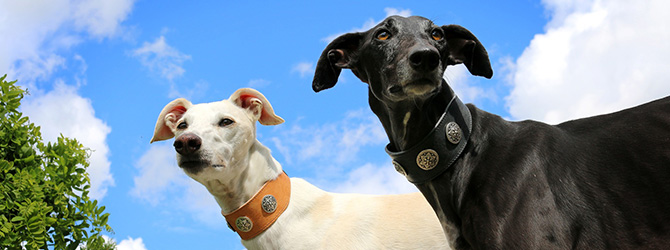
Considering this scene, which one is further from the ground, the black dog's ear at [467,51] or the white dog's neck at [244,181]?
the white dog's neck at [244,181]

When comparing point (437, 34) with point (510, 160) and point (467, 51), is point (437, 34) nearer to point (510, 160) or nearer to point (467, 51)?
point (467, 51)

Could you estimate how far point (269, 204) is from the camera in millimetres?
6453

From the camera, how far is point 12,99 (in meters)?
6.79

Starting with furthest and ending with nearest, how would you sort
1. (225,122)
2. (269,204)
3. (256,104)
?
(256,104), (269,204), (225,122)

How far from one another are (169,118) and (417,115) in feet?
11.7

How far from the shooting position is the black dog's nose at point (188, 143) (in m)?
5.95

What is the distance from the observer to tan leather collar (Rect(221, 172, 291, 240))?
638 centimetres

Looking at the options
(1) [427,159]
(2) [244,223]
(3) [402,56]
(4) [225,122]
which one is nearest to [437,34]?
(3) [402,56]

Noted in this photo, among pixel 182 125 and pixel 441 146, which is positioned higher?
pixel 182 125

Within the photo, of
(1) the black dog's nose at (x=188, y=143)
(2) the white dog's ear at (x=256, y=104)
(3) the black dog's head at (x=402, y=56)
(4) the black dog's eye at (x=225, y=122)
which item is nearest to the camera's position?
(3) the black dog's head at (x=402, y=56)

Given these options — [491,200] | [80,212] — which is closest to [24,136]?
[80,212]

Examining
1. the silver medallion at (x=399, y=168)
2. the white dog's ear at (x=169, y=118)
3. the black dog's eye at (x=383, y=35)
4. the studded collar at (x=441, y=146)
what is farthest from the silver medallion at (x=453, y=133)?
the white dog's ear at (x=169, y=118)

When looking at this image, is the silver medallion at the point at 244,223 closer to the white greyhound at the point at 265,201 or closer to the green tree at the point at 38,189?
the white greyhound at the point at 265,201

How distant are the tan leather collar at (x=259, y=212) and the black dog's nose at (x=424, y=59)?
2.95 meters
